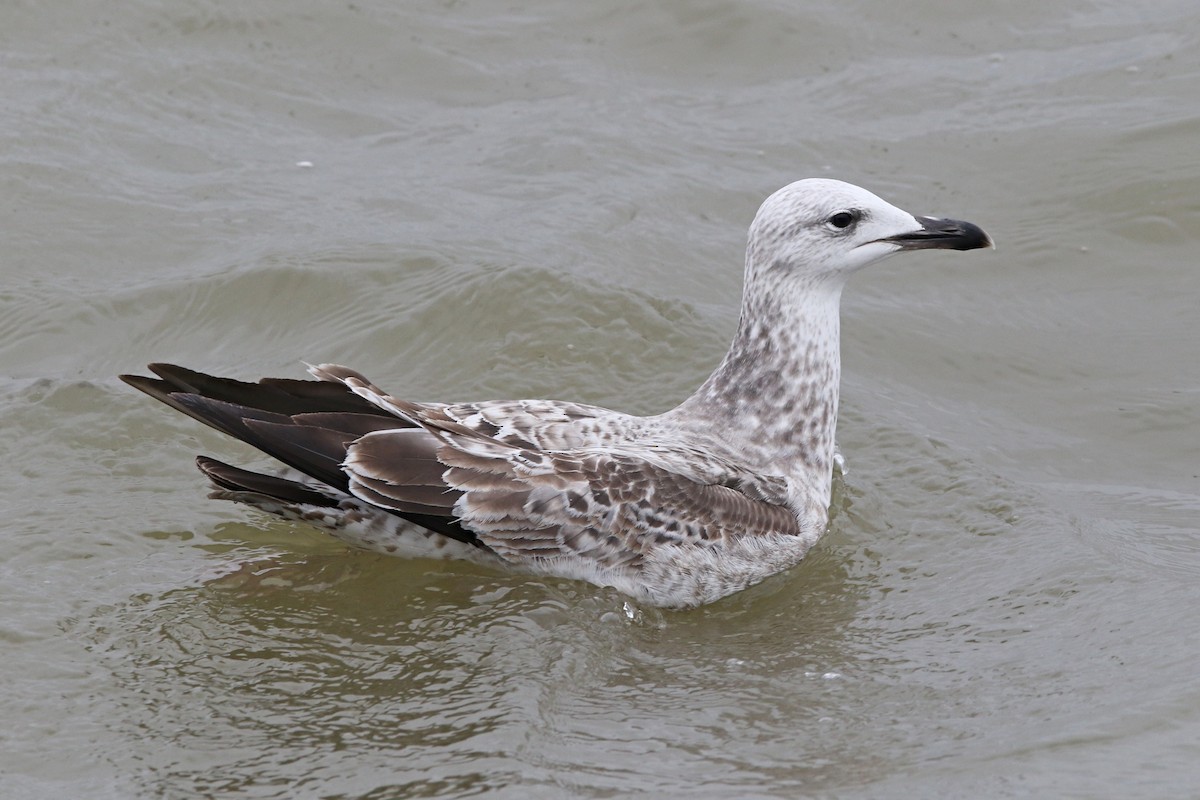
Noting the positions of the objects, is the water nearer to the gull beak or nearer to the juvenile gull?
the juvenile gull

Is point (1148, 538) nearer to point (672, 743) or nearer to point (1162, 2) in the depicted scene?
point (672, 743)

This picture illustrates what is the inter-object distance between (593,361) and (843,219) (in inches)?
77.9

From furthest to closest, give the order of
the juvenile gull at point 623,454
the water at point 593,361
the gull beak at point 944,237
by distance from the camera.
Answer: the gull beak at point 944,237, the juvenile gull at point 623,454, the water at point 593,361

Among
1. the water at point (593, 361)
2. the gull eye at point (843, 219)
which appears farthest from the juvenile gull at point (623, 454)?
the water at point (593, 361)

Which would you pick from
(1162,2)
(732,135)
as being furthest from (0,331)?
(1162,2)

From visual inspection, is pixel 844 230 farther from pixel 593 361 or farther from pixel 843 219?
pixel 593 361

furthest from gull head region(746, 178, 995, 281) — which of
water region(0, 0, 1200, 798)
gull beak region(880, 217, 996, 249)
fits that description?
water region(0, 0, 1200, 798)

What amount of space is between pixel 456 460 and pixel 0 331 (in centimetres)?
354

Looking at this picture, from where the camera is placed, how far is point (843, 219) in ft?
22.6

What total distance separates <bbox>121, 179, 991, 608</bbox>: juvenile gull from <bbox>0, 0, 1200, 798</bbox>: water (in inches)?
8.4

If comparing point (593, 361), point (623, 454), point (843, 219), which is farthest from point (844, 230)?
point (593, 361)

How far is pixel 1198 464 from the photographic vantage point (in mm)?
7863

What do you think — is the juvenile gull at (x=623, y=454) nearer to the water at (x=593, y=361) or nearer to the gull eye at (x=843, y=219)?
the gull eye at (x=843, y=219)

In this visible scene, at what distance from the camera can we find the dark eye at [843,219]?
22.5ft
